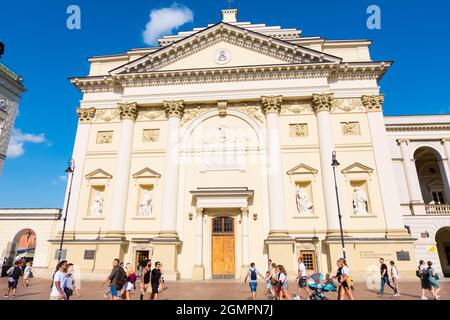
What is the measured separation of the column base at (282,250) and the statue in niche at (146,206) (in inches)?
381

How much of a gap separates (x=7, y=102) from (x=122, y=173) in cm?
2363

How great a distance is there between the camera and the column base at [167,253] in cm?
2009

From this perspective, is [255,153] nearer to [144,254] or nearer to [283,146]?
[283,146]

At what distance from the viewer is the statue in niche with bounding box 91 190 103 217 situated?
23014mm

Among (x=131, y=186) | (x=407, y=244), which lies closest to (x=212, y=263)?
(x=131, y=186)

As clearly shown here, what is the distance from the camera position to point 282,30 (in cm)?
3069

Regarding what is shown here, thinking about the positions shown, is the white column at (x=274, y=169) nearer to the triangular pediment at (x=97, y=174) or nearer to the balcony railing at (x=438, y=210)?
the triangular pediment at (x=97, y=174)

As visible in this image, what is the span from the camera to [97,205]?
23.3 m

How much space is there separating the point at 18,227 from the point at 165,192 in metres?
13.7

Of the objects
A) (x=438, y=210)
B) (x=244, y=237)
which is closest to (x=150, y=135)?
(x=244, y=237)

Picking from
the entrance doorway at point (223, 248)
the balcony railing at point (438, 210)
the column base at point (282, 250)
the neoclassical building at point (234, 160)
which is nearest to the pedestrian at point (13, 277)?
the neoclassical building at point (234, 160)

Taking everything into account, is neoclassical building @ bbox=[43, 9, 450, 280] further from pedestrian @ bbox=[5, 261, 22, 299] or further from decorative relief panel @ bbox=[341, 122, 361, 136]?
pedestrian @ bbox=[5, 261, 22, 299]
